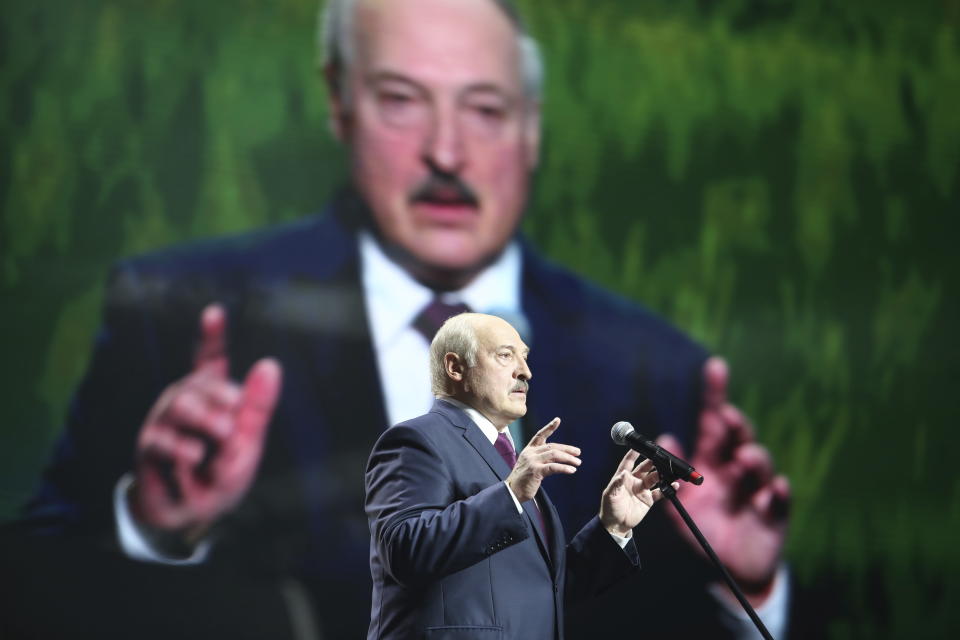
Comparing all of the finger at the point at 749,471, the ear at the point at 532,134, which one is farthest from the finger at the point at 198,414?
the finger at the point at 749,471

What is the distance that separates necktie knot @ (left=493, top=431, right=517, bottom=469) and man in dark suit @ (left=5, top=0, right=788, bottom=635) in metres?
2.20

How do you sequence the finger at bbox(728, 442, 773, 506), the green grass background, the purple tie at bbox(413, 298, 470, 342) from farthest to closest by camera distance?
the finger at bbox(728, 442, 773, 506) → the purple tie at bbox(413, 298, 470, 342) → the green grass background

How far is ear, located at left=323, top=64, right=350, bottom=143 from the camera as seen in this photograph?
13.0 feet

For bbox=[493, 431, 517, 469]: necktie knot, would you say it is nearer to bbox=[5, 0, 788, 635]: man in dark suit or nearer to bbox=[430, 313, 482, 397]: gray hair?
bbox=[430, 313, 482, 397]: gray hair

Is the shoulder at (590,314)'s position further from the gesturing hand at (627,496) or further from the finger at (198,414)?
the gesturing hand at (627,496)

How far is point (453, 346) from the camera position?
1.49 m

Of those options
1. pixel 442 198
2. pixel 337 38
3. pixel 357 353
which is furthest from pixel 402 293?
pixel 337 38

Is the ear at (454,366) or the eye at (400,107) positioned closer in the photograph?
the ear at (454,366)

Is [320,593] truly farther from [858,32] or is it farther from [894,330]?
[858,32]

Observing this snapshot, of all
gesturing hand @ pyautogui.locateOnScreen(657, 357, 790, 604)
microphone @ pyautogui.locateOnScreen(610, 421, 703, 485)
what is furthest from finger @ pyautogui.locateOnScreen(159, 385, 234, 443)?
microphone @ pyautogui.locateOnScreen(610, 421, 703, 485)

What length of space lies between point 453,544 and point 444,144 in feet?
9.06

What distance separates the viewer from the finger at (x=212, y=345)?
12.3 ft

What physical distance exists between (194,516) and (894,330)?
2711 millimetres

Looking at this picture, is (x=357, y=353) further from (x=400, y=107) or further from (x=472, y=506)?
(x=472, y=506)
